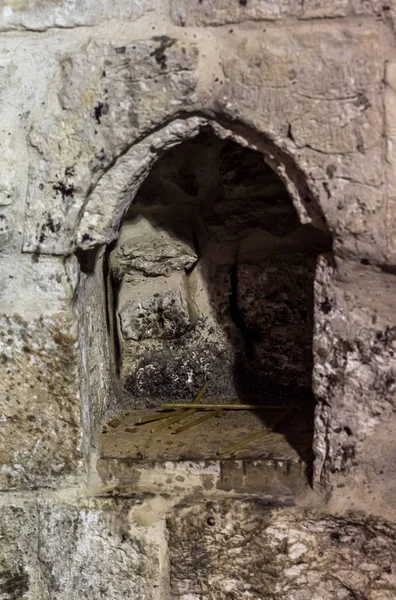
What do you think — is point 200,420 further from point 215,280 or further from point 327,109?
point 327,109

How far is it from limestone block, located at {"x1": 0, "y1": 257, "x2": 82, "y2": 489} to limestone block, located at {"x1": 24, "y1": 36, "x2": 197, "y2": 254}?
0.06 meters

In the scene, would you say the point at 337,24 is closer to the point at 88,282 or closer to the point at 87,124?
the point at 87,124

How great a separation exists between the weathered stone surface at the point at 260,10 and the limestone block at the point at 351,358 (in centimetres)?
37

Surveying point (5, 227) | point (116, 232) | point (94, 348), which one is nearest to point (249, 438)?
point (94, 348)

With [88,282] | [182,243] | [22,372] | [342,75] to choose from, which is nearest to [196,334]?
[182,243]

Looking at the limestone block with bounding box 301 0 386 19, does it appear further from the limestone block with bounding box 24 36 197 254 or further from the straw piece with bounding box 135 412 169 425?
the straw piece with bounding box 135 412 169 425

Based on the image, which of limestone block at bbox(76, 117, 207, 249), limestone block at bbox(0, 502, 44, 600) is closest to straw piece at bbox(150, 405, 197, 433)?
limestone block at bbox(0, 502, 44, 600)

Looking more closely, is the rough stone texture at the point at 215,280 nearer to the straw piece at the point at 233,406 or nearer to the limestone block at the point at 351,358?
the straw piece at the point at 233,406

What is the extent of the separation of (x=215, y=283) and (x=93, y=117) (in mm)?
547

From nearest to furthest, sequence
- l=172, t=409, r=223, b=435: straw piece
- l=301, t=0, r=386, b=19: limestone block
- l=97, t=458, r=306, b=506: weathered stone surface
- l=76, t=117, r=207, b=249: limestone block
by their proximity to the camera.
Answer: l=301, t=0, r=386, b=19: limestone block
l=76, t=117, r=207, b=249: limestone block
l=97, t=458, r=306, b=506: weathered stone surface
l=172, t=409, r=223, b=435: straw piece

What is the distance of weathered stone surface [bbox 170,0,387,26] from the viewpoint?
3.61 feet

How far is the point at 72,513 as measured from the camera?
136cm

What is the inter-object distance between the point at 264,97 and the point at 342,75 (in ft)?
0.38

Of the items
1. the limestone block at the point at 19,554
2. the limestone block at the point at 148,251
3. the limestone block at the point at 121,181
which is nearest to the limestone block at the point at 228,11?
the limestone block at the point at 121,181
